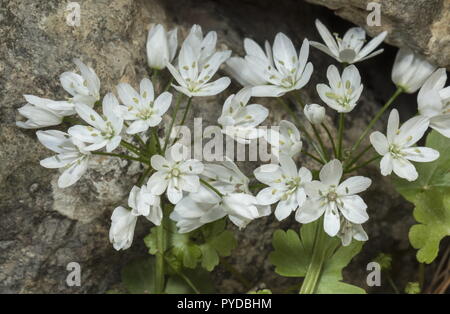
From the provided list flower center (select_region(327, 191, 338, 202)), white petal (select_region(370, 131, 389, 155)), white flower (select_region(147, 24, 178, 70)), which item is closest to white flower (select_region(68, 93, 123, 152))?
white flower (select_region(147, 24, 178, 70))

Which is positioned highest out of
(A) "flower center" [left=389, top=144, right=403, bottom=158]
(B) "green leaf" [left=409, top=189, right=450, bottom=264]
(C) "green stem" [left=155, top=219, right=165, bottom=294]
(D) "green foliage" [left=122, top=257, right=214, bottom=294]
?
(A) "flower center" [left=389, top=144, right=403, bottom=158]

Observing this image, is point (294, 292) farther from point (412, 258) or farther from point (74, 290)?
point (74, 290)

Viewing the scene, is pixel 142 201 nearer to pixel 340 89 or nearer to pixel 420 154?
pixel 340 89

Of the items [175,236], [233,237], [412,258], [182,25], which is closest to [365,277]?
[412,258]

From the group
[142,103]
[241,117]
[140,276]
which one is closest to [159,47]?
[142,103]

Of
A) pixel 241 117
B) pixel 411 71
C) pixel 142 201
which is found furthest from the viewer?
pixel 411 71

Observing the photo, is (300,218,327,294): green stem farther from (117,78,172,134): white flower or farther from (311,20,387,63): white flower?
(117,78,172,134): white flower
